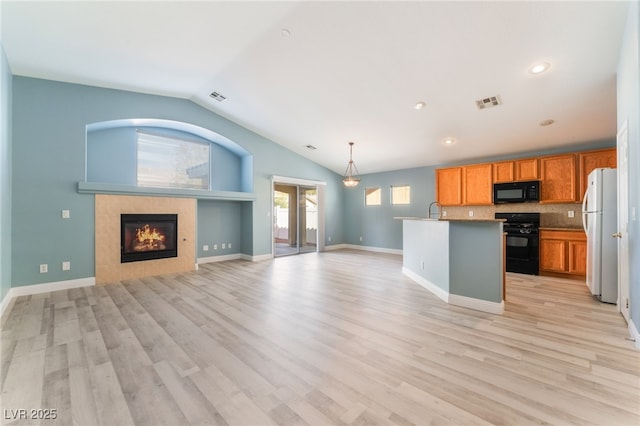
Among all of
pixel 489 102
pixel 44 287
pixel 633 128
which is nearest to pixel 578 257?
pixel 633 128

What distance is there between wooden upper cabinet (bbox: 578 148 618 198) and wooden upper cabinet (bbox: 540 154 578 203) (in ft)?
0.32

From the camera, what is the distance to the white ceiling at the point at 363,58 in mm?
2912

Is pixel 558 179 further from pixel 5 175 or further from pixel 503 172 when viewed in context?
pixel 5 175

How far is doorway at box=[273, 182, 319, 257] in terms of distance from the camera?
8.07 m

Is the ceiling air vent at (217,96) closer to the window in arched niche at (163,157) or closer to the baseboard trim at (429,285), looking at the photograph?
the window in arched niche at (163,157)

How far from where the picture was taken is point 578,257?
4754mm

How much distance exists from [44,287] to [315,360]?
15.6 feet

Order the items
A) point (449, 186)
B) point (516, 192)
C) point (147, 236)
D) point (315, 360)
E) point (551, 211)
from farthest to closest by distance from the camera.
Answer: point (449, 186) < point (516, 192) < point (551, 211) < point (147, 236) < point (315, 360)

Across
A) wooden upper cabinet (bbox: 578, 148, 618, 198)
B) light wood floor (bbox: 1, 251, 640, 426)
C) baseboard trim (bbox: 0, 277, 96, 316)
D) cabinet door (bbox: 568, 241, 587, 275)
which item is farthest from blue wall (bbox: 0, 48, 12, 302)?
wooden upper cabinet (bbox: 578, 148, 618, 198)

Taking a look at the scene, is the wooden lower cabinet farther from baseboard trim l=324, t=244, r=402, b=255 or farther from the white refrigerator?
baseboard trim l=324, t=244, r=402, b=255

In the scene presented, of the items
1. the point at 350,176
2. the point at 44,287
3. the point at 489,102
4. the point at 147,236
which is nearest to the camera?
the point at 44,287

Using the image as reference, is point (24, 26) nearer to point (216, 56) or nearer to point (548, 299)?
point (216, 56)

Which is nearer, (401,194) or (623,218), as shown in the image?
(623,218)

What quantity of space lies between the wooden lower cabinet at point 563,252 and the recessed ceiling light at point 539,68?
10.4 feet
